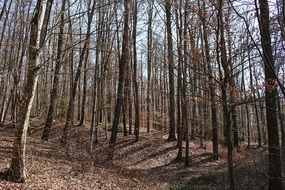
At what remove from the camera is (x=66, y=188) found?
10070 mm

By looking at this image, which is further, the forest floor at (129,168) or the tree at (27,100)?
the forest floor at (129,168)

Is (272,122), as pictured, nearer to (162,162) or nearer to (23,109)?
(23,109)

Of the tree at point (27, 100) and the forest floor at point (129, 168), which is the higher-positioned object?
the tree at point (27, 100)

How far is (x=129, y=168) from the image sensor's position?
55.1ft

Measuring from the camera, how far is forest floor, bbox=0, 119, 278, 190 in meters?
11.4

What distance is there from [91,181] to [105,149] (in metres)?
9.14

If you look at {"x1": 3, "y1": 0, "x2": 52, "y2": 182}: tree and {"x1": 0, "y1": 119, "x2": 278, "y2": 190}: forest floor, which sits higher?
{"x1": 3, "y1": 0, "x2": 52, "y2": 182}: tree

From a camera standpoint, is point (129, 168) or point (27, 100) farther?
point (129, 168)

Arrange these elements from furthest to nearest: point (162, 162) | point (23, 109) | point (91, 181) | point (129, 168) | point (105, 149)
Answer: point (105, 149) < point (162, 162) < point (129, 168) < point (91, 181) < point (23, 109)

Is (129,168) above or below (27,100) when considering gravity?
below

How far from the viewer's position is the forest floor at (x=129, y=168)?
11.4 meters

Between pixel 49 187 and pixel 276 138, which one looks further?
pixel 276 138

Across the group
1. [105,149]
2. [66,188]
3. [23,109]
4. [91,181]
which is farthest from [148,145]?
[23,109]

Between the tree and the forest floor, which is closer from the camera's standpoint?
the tree
